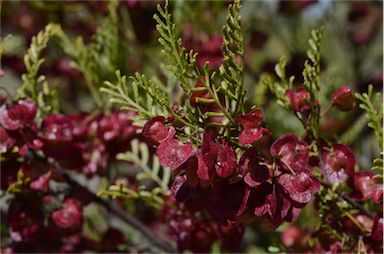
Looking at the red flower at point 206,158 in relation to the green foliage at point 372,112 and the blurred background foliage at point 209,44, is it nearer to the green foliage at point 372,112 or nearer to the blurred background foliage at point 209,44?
the green foliage at point 372,112

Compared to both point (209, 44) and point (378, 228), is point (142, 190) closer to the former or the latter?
point (378, 228)

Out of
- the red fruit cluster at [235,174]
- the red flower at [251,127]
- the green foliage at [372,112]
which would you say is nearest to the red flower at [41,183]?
the red fruit cluster at [235,174]

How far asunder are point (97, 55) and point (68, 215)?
1.53ft

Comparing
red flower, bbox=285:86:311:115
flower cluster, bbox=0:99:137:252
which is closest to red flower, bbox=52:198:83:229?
flower cluster, bbox=0:99:137:252

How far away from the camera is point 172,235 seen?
1178mm

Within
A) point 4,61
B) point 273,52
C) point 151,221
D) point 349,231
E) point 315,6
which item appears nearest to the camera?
point 349,231

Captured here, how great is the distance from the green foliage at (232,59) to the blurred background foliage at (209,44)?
24.0 inches

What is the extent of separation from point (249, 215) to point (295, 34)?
1.26 metres

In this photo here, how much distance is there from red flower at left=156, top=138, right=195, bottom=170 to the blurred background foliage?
25.6 inches

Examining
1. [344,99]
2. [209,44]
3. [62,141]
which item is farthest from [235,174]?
[209,44]

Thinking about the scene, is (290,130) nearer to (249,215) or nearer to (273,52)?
(249,215)

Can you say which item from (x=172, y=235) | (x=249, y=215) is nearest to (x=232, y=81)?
(x=249, y=215)

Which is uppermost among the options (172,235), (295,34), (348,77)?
(295,34)

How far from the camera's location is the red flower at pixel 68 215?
112cm
